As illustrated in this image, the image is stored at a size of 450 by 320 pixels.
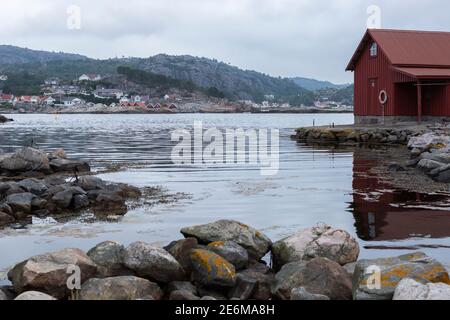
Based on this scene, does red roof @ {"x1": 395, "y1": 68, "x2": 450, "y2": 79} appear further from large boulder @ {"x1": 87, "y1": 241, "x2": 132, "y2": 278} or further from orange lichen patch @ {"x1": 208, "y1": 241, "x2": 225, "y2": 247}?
large boulder @ {"x1": 87, "y1": 241, "x2": 132, "y2": 278}

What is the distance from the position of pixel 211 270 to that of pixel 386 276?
231cm

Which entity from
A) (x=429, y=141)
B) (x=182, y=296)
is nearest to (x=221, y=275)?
(x=182, y=296)

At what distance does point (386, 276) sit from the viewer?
7.25 m

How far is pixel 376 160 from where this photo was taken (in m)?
25.5

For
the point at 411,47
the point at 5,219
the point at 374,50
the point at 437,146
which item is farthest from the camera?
the point at 411,47

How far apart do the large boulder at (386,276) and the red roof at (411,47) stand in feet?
102

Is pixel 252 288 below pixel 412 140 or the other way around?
below

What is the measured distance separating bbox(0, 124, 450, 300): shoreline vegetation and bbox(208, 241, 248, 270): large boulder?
15mm

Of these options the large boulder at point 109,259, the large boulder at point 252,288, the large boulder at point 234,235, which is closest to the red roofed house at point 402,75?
the large boulder at point 234,235

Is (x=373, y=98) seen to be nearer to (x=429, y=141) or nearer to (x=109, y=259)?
(x=429, y=141)

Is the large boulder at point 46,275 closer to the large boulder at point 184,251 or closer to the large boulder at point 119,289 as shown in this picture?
the large boulder at point 119,289

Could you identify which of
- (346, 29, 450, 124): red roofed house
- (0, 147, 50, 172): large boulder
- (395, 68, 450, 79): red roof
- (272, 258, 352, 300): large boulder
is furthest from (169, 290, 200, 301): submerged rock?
(346, 29, 450, 124): red roofed house

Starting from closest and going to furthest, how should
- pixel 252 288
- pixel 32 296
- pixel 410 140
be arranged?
pixel 32 296
pixel 252 288
pixel 410 140

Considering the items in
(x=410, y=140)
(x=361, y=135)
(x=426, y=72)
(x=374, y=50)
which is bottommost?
(x=410, y=140)
